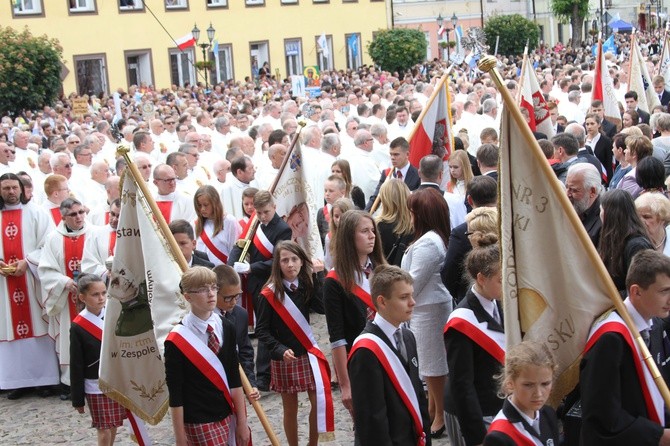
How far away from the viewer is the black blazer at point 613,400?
4.47 meters

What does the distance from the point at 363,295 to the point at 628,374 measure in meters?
2.48

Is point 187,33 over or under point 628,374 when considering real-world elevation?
over

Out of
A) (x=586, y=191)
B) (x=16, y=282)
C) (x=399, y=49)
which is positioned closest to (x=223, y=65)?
(x=399, y=49)

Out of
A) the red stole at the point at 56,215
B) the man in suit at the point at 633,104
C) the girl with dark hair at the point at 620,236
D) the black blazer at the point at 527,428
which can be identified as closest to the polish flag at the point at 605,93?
the man in suit at the point at 633,104

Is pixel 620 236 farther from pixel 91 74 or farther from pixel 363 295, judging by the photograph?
pixel 91 74

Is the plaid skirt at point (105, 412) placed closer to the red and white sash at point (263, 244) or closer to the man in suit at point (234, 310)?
the man in suit at point (234, 310)

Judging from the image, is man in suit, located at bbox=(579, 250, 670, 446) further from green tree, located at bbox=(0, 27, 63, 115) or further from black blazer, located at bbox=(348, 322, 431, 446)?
green tree, located at bbox=(0, 27, 63, 115)

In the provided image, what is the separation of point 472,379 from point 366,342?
0.55m

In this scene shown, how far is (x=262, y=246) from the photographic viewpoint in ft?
29.1

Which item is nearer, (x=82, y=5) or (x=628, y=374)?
(x=628, y=374)

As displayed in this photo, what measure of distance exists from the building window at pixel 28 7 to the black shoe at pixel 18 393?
109ft

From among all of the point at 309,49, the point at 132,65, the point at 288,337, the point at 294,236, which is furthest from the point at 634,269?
the point at 309,49

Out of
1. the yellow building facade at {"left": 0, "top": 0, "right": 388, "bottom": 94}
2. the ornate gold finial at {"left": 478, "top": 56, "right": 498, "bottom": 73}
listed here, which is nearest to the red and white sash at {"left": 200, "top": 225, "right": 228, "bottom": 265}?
the ornate gold finial at {"left": 478, "top": 56, "right": 498, "bottom": 73}

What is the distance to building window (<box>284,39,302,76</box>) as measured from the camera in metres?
48.8
